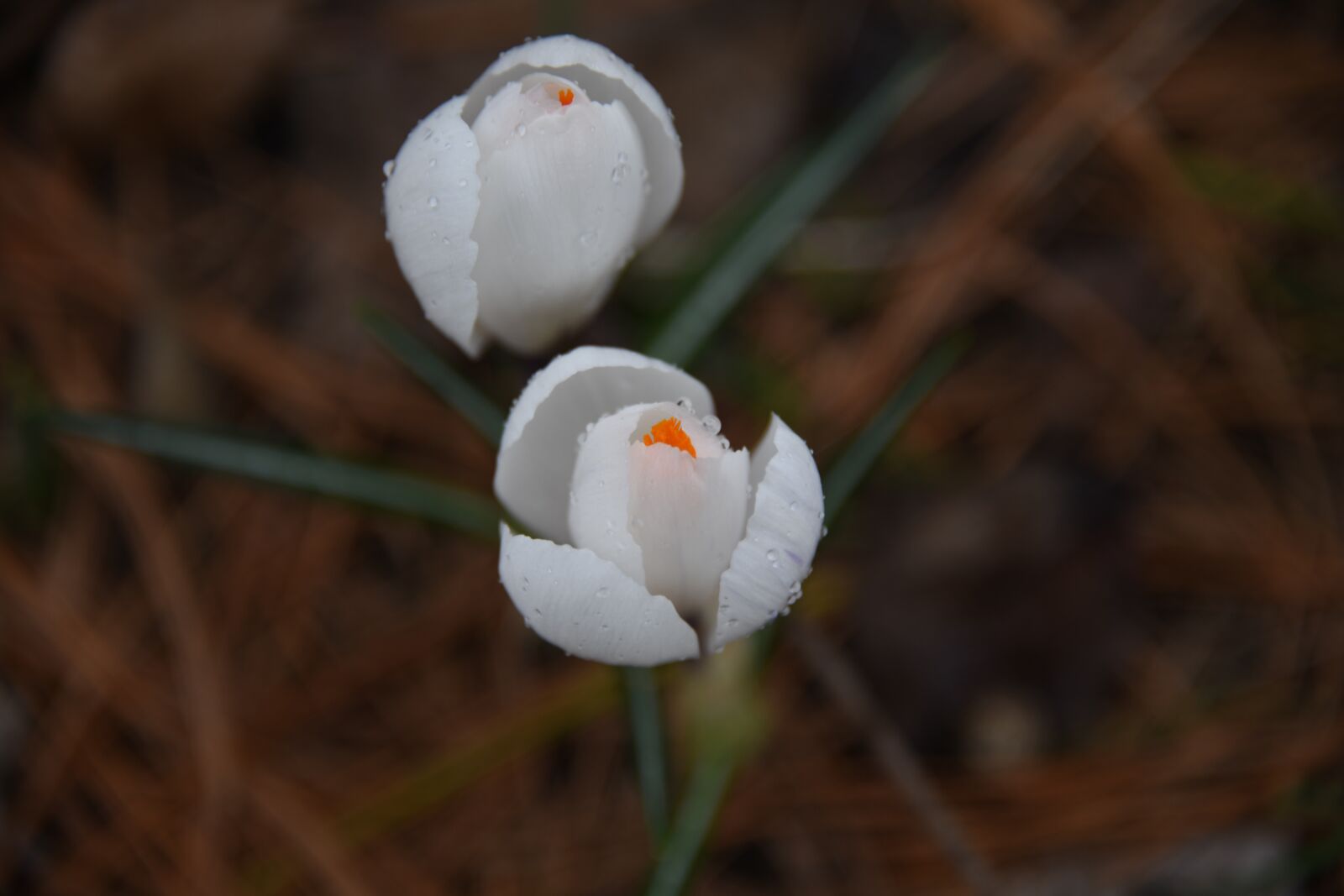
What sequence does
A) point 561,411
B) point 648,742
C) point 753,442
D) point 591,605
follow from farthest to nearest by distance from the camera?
point 753,442
point 648,742
point 561,411
point 591,605

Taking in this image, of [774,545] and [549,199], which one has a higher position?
[549,199]

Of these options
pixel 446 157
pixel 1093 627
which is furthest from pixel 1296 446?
pixel 446 157

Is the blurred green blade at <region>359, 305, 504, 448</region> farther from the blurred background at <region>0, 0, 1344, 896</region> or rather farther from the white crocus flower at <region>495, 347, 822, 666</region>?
the white crocus flower at <region>495, 347, 822, 666</region>

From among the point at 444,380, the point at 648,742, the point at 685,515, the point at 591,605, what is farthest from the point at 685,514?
the point at 444,380

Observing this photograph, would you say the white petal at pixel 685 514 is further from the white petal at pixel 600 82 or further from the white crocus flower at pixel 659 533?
the white petal at pixel 600 82

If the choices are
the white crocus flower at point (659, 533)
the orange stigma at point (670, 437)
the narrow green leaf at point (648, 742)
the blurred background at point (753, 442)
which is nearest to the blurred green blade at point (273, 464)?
the blurred background at point (753, 442)

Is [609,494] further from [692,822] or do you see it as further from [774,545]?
[692,822]
